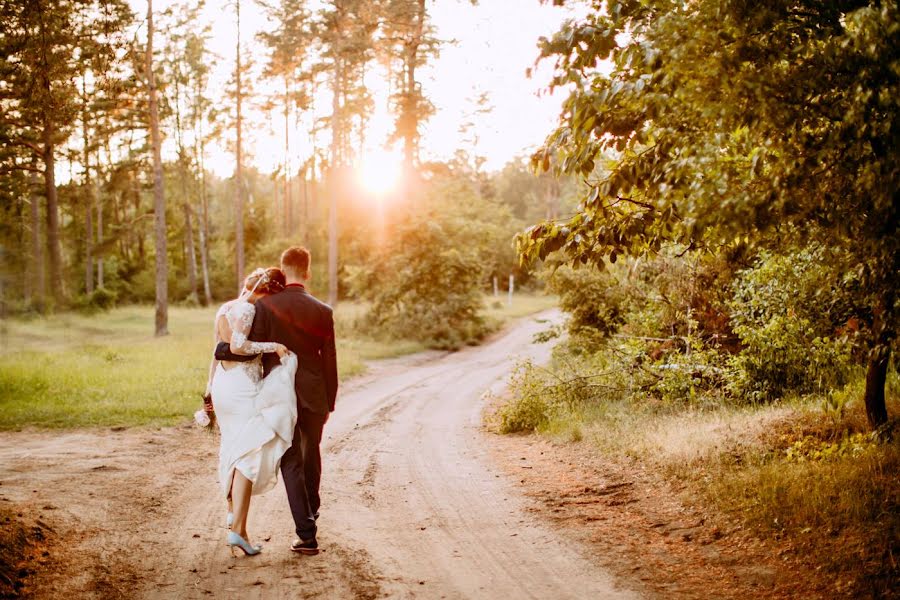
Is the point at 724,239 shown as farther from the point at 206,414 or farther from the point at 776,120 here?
the point at 206,414

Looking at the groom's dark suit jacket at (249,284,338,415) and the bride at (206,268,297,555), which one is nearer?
the bride at (206,268,297,555)

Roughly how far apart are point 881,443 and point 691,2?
→ 14.0ft

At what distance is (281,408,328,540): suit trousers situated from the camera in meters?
5.26

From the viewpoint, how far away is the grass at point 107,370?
37.6 ft

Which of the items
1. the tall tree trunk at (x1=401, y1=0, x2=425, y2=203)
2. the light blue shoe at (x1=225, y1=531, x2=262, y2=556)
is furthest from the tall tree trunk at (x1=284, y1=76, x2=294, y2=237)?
the light blue shoe at (x1=225, y1=531, x2=262, y2=556)

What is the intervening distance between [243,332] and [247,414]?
633mm

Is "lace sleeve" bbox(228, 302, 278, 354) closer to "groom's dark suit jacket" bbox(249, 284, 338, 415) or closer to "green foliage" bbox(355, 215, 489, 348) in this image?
"groom's dark suit jacket" bbox(249, 284, 338, 415)

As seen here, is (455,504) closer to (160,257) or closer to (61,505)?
(61,505)

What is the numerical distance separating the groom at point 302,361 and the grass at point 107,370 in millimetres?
6500

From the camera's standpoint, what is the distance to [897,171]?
3781 millimetres

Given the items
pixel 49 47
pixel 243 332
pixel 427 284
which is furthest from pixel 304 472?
pixel 427 284

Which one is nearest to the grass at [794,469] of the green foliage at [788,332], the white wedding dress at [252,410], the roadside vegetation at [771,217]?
the roadside vegetation at [771,217]

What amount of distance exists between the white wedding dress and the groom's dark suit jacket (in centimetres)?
9

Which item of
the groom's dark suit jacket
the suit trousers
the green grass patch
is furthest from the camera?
the green grass patch
